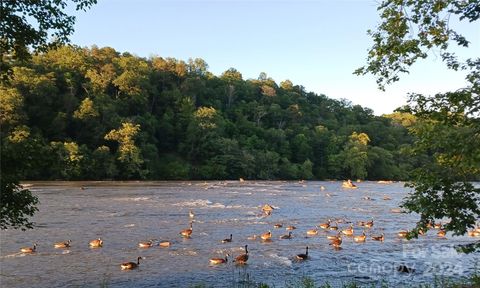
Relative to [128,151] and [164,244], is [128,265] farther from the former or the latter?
[128,151]

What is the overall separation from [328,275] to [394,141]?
103 meters

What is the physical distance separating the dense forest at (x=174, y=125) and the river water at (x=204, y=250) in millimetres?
27093

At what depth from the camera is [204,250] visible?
2139 centimetres

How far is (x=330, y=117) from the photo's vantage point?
130 meters

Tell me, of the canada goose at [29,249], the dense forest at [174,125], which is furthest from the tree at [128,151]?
the canada goose at [29,249]

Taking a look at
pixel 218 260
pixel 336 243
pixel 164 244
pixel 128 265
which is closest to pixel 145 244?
pixel 164 244

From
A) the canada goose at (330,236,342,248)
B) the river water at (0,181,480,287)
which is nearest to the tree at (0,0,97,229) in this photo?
the river water at (0,181,480,287)

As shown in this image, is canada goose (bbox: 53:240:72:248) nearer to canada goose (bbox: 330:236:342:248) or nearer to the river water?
the river water

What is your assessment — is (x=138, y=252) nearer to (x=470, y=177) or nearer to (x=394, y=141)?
(x=470, y=177)

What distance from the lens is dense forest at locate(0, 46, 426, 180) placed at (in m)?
72.4

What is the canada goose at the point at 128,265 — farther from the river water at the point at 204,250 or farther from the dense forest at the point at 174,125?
the dense forest at the point at 174,125

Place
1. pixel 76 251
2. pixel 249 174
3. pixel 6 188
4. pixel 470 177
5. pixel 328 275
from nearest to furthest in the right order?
pixel 470 177 → pixel 6 188 → pixel 328 275 → pixel 76 251 → pixel 249 174

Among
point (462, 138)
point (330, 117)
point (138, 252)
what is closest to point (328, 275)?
point (138, 252)

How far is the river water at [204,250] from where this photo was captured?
16484 millimetres
